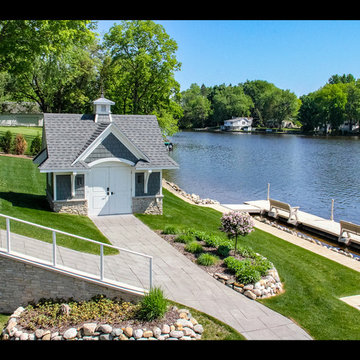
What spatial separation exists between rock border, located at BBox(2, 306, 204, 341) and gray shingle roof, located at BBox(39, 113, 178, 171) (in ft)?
29.4

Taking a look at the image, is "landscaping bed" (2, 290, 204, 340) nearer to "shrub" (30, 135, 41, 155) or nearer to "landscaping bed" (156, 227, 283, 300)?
"landscaping bed" (156, 227, 283, 300)

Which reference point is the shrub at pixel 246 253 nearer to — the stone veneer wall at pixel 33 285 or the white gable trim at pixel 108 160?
the stone veneer wall at pixel 33 285

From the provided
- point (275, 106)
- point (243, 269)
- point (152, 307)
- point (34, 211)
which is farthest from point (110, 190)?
point (275, 106)

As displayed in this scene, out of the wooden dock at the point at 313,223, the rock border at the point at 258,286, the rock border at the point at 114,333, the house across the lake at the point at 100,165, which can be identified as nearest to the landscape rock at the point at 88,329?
the rock border at the point at 114,333

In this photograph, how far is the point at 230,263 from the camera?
12562 millimetres

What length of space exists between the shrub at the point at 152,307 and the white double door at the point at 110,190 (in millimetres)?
9310

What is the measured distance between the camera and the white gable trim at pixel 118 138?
17.5 meters

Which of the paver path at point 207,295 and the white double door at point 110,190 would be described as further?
the white double door at point 110,190

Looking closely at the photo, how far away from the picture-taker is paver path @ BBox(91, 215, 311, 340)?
31.0ft

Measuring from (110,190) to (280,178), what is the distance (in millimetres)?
29852

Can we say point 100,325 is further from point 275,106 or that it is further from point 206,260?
point 275,106

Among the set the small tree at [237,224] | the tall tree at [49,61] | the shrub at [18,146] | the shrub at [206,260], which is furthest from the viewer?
the shrub at [18,146]

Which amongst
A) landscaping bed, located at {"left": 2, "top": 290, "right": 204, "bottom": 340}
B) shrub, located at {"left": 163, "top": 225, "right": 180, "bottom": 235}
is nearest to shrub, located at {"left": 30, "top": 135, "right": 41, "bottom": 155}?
shrub, located at {"left": 163, "top": 225, "right": 180, "bottom": 235}
